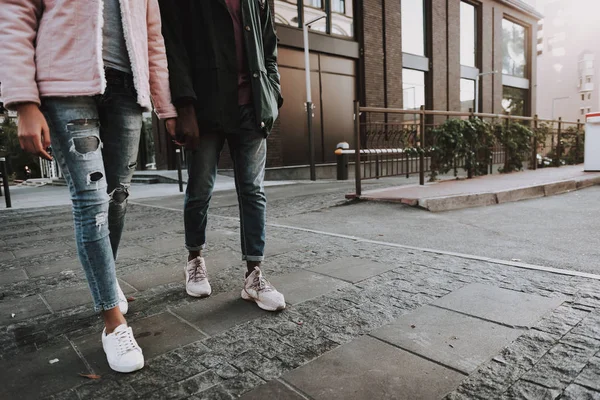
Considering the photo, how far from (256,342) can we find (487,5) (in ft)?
70.7

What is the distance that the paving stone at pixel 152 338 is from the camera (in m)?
1.70

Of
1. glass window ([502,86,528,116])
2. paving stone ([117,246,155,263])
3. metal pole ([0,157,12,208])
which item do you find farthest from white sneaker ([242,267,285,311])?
glass window ([502,86,528,116])

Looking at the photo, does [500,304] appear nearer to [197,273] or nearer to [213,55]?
[197,273]

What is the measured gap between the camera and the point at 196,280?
2.39 m

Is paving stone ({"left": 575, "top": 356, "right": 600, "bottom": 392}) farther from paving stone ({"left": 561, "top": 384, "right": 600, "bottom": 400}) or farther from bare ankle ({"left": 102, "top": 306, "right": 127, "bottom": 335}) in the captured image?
bare ankle ({"left": 102, "top": 306, "right": 127, "bottom": 335})

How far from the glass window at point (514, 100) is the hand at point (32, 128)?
22.7 meters

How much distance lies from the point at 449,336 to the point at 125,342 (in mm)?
1327

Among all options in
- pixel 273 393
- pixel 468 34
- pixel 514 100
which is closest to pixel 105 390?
pixel 273 393

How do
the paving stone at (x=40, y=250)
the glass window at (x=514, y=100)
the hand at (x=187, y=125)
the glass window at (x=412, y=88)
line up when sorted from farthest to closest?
the glass window at (x=514, y=100) → the glass window at (x=412, y=88) → the paving stone at (x=40, y=250) → the hand at (x=187, y=125)

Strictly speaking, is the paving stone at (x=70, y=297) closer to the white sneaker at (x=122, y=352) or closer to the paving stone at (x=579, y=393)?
the white sneaker at (x=122, y=352)

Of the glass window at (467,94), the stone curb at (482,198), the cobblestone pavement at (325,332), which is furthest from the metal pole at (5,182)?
the glass window at (467,94)

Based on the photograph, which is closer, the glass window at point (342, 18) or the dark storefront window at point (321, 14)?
the dark storefront window at point (321, 14)

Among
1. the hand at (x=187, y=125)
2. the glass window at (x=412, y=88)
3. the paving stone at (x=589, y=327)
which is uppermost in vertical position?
the glass window at (x=412, y=88)

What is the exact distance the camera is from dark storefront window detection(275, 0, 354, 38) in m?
12.1
